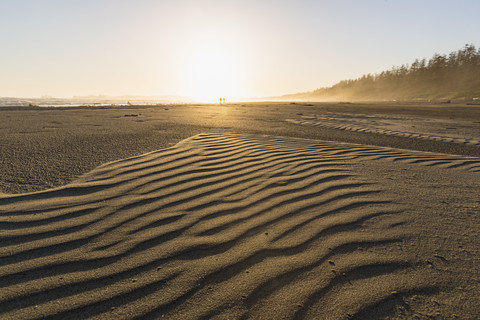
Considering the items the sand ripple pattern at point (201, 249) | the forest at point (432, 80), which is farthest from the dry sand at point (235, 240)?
the forest at point (432, 80)

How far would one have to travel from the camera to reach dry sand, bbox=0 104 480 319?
121 centimetres

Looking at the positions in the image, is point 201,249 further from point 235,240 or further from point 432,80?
point 432,80

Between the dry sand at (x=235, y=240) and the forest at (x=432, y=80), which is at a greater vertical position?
the forest at (x=432, y=80)

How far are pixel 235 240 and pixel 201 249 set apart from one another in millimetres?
243

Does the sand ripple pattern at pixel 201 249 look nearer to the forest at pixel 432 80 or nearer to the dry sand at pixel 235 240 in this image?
the dry sand at pixel 235 240

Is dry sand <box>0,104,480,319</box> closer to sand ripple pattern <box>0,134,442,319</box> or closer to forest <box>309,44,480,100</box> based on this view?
sand ripple pattern <box>0,134,442,319</box>

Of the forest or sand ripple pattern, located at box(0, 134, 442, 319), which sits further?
the forest

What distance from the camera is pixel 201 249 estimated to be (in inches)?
63.8

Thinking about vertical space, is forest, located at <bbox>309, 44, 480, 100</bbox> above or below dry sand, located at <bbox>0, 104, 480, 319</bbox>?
above

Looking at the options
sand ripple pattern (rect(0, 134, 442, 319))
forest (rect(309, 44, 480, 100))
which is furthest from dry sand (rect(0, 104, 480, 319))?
forest (rect(309, 44, 480, 100))

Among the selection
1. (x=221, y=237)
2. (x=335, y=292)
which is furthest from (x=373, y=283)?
(x=221, y=237)

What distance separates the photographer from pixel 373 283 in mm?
1322

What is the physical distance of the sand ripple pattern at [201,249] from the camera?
3.96 ft

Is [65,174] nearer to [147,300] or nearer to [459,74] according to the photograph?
[147,300]
